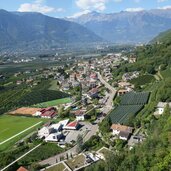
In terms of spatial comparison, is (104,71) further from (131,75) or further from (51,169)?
(51,169)

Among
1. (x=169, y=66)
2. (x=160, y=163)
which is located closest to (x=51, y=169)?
(x=160, y=163)

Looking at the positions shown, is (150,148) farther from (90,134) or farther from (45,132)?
(45,132)

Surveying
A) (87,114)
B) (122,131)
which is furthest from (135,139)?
(87,114)

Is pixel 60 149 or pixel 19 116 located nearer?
pixel 60 149

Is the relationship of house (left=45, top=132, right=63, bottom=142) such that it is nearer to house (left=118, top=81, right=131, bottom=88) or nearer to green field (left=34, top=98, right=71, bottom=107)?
green field (left=34, top=98, right=71, bottom=107)

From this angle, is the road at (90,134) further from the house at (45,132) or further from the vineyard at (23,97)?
the vineyard at (23,97)

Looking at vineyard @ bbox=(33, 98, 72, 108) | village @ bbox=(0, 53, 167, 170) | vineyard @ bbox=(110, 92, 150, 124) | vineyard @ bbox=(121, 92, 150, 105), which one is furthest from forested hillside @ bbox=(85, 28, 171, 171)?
vineyard @ bbox=(33, 98, 72, 108)

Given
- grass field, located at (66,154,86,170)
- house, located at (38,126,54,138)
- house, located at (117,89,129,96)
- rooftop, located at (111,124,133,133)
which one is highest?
rooftop, located at (111,124,133,133)
